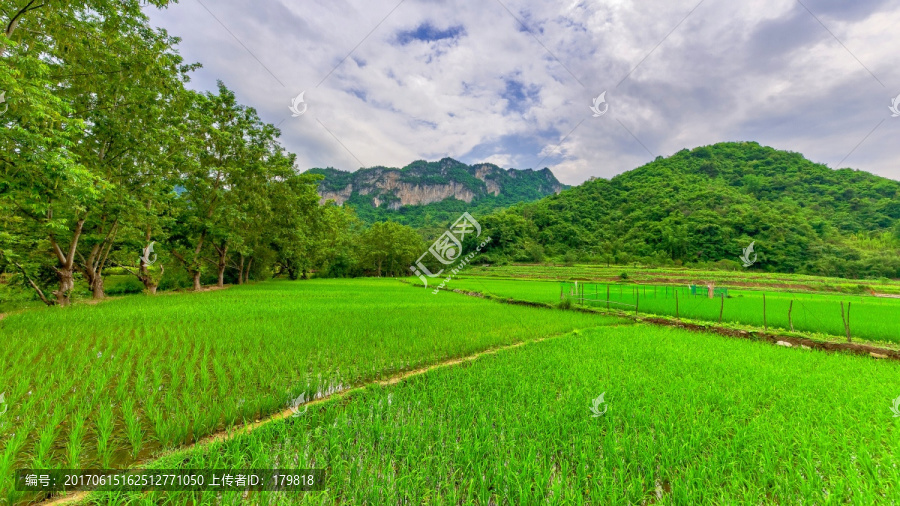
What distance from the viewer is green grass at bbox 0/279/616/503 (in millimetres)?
2988

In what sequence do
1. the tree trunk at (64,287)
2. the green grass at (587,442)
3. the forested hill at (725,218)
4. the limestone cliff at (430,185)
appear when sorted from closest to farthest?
1. the green grass at (587,442)
2. the tree trunk at (64,287)
3. the forested hill at (725,218)
4. the limestone cliff at (430,185)

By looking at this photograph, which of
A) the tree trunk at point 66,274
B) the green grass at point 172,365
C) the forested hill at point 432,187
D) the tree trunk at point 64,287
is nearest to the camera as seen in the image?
the green grass at point 172,365

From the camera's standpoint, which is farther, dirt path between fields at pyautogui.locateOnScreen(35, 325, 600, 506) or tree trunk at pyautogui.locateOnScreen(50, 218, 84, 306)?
tree trunk at pyautogui.locateOnScreen(50, 218, 84, 306)

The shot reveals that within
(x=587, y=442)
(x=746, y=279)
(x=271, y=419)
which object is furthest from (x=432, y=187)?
(x=587, y=442)

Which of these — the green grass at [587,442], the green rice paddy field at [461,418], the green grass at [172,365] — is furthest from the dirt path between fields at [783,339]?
the green grass at [172,365]

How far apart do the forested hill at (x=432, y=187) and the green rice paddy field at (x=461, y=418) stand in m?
101

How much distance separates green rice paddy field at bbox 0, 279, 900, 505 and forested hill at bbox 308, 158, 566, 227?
332ft

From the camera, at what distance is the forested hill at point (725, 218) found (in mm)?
42781

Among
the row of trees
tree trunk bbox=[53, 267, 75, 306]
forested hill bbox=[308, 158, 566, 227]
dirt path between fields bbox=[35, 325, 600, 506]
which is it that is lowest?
dirt path between fields bbox=[35, 325, 600, 506]

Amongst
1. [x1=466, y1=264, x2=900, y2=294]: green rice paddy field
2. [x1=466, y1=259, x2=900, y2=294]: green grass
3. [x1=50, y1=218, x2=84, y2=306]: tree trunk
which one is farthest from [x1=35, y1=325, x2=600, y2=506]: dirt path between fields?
[x1=466, y1=259, x2=900, y2=294]: green grass

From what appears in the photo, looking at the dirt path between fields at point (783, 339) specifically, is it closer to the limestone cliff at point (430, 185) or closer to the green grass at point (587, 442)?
the green grass at point (587, 442)

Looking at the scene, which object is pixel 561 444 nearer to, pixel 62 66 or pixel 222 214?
pixel 62 66

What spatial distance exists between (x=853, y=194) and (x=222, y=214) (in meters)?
97.6
